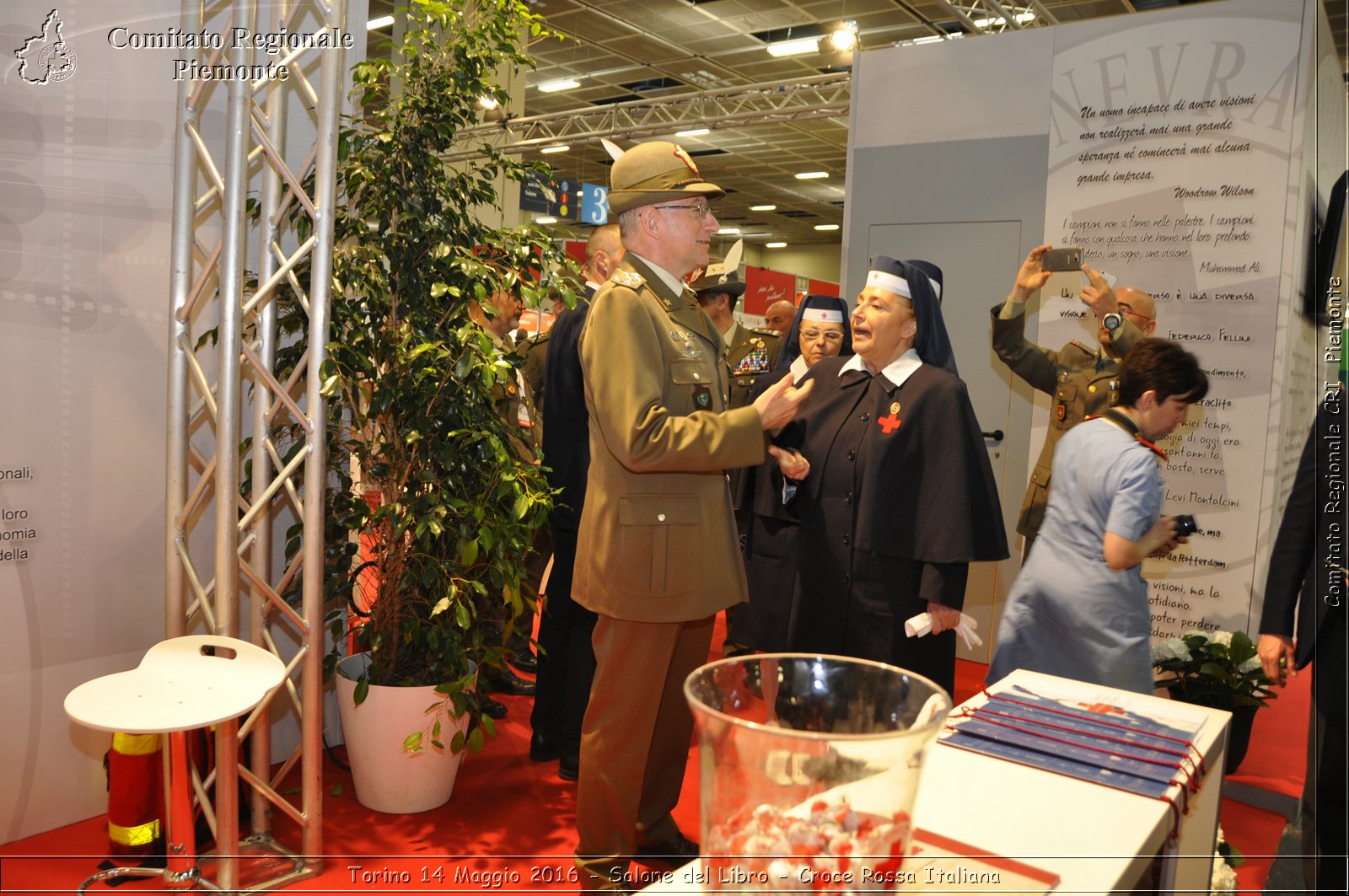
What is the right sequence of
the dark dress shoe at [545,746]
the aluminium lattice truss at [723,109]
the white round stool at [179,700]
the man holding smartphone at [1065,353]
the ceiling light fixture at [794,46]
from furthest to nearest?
the ceiling light fixture at [794,46] < the aluminium lattice truss at [723,109] < the man holding smartphone at [1065,353] < the dark dress shoe at [545,746] < the white round stool at [179,700]

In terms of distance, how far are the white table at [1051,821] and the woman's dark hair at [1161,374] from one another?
1.20 metres

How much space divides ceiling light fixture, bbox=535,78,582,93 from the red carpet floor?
9.74 meters

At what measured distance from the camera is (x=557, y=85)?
38.7 ft

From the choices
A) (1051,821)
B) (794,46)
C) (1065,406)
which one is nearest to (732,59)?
(794,46)

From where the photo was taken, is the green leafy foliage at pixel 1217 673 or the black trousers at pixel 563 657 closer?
the black trousers at pixel 563 657

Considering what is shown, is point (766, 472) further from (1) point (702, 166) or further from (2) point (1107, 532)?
(1) point (702, 166)

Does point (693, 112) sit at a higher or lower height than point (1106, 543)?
higher

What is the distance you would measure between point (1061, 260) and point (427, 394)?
3021mm

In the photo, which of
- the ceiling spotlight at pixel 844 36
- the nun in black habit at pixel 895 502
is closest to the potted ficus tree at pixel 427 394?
the nun in black habit at pixel 895 502

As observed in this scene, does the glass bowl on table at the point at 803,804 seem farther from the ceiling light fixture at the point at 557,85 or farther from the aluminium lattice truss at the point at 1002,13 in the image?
the ceiling light fixture at the point at 557,85

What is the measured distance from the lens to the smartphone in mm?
4332

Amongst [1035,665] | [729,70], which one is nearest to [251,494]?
[1035,665]

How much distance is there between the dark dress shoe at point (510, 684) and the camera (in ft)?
14.1

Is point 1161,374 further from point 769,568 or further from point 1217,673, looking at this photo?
point 1217,673
